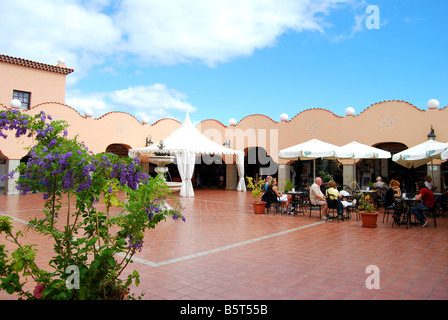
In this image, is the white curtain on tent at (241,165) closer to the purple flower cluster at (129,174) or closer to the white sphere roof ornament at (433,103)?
the white sphere roof ornament at (433,103)

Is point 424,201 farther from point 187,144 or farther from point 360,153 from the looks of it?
point 187,144

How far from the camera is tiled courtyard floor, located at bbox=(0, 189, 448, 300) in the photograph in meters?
3.45

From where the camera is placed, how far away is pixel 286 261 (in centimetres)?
460

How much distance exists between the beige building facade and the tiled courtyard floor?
8.05 metres

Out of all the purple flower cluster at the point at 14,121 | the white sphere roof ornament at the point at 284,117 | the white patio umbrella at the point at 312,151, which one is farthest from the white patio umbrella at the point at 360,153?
→ the purple flower cluster at the point at 14,121

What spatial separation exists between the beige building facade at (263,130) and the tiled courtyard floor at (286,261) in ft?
26.4

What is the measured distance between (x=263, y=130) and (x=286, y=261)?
14.3m

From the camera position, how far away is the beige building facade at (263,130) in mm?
14500

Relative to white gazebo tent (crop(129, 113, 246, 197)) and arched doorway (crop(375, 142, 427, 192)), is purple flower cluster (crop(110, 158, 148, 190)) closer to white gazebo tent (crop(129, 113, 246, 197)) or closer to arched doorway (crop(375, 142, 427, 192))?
white gazebo tent (crop(129, 113, 246, 197))

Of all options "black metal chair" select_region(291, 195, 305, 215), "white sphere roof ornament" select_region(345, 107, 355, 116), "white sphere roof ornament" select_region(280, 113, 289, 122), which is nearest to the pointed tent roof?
"white sphere roof ornament" select_region(280, 113, 289, 122)
